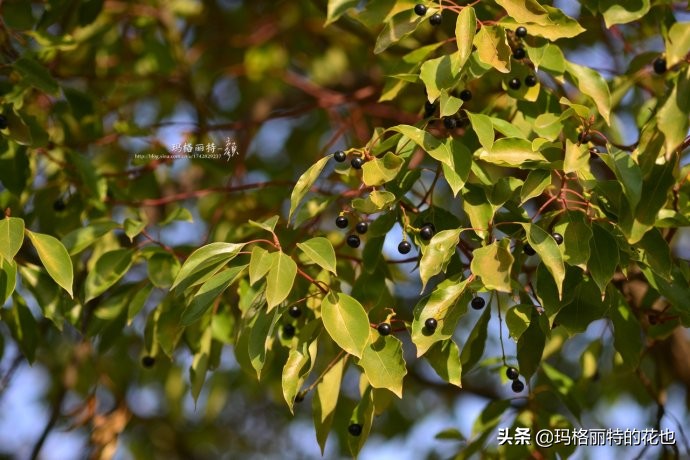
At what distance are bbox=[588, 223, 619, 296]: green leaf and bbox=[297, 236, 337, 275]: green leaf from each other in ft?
1.65

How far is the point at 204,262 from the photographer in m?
1.91

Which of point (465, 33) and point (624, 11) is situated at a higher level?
point (465, 33)

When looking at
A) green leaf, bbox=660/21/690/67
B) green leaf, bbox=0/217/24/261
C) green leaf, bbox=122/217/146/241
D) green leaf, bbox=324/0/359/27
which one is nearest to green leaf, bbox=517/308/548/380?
green leaf, bbox=660/21/690/67

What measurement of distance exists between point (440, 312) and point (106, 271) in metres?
0.93

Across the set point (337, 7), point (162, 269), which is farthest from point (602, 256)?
point (162, 269)

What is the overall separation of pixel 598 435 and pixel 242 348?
1388mm

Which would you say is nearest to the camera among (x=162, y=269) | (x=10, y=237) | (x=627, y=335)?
(x=10, y=237)

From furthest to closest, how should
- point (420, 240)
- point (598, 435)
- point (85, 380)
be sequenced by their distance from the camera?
point (85, 380) < point (598, 435) < point (420, 240)

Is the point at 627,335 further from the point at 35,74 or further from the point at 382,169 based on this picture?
the point at 35,74

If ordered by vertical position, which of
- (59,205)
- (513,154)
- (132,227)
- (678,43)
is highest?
(678,43)

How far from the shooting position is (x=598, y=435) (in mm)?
2984

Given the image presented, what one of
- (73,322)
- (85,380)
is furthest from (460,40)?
(85,380)

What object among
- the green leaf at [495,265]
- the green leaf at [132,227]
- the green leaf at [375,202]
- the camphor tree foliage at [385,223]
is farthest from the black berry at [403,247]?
the green leaf at [132,227]

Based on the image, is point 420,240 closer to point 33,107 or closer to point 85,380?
point 33,107
